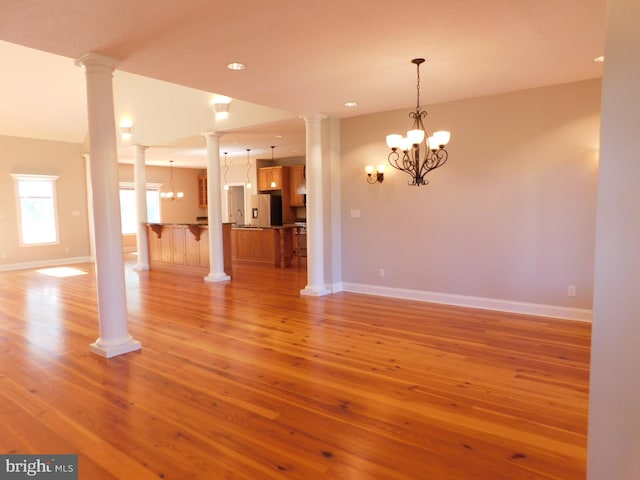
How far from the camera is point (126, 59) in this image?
351cm

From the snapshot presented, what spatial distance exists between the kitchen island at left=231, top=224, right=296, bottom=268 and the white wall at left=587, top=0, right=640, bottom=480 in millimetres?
7594

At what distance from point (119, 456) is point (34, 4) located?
8.88 ft

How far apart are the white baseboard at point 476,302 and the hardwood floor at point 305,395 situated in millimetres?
192

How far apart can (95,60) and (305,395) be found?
3.12 m

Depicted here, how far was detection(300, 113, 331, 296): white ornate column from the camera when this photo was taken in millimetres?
5812

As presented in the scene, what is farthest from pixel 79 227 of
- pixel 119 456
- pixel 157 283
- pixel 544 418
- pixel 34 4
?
pixel 544 418

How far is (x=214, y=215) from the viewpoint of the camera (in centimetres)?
719

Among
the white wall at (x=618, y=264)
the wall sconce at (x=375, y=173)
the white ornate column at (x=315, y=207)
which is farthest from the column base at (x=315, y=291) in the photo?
the white wall at (x=618, y=264)

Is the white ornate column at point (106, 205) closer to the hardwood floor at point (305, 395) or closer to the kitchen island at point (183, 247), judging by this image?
the hardwood floor at point (305, 395)

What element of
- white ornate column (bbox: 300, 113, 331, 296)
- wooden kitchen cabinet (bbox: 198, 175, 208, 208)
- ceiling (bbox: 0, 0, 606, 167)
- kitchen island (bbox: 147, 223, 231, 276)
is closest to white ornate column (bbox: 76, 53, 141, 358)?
ceiling (bbox: 0, 0, 606, 167)

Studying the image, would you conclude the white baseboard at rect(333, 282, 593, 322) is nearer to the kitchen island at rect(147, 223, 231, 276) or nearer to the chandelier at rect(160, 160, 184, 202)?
the kitchen island at rect(147, 223, 231, 276)

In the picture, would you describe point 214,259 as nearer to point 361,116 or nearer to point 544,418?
point 361,116

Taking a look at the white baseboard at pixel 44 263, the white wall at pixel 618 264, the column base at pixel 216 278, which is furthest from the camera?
the white baseboard at pixel 44 263

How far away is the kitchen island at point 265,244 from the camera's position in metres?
8.83
